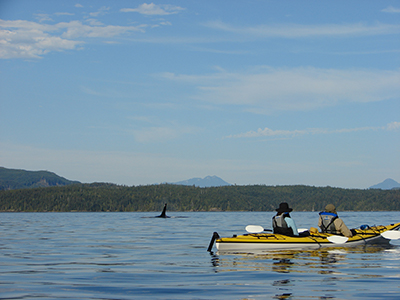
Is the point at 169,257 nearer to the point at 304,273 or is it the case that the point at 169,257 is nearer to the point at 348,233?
the point at 304,273

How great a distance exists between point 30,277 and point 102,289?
339 centimetres

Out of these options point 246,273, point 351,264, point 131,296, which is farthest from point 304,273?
point 131,296

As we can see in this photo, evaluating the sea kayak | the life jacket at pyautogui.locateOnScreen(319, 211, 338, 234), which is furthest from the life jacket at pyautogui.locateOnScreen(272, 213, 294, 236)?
the life jacket at pyautogui.locateOnScreen(319, 211, 338, 234)

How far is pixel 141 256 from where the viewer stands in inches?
880

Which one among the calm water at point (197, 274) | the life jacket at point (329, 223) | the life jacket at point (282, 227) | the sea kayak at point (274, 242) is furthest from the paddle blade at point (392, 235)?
the life jacket at point (282, 227)

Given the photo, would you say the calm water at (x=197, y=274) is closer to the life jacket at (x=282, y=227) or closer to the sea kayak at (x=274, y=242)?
the sea kayak at (x=274, y=242)

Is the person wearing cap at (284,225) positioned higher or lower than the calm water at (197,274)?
higher

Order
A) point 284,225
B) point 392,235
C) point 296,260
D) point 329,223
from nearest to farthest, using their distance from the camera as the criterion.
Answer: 1. point 296,260
2. point 284,225
3. point 329,223
4. point 392,235

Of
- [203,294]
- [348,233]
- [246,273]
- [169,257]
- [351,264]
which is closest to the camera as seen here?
[203,294]

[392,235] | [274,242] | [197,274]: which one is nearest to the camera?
[197,274]

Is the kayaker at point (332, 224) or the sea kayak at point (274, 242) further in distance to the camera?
the kayaker at point (332, 224)

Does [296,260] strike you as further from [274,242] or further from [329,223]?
[329,223]

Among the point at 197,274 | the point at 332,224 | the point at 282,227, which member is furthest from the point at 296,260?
the point at 332,224

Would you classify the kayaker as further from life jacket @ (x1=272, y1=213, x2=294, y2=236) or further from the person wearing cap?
life jacket @ (x1=272, y1=213, x2=294, y2=236)
